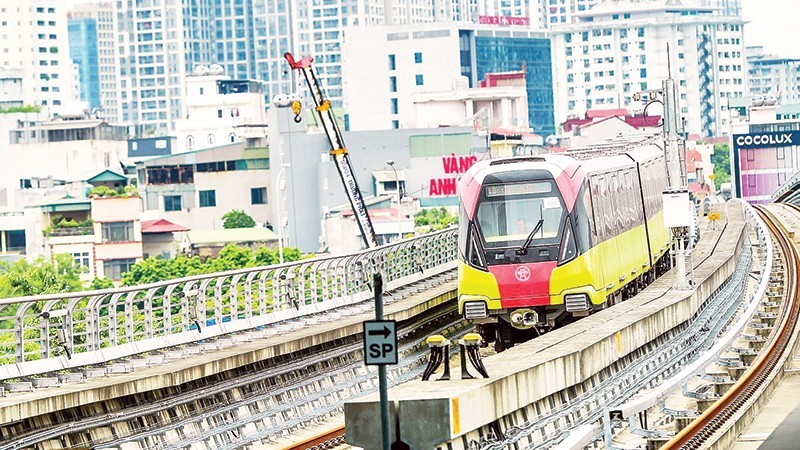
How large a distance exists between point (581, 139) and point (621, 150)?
103250mm

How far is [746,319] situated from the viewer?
25.8 m

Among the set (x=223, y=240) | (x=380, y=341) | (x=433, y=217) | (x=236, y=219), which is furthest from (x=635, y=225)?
(x=236, y=219)

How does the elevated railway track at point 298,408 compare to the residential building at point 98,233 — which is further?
the residential building at point 98,233

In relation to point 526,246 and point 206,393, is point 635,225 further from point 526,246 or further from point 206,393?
point 206,393

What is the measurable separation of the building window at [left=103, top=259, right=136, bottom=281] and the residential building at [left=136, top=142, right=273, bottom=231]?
7.43 m

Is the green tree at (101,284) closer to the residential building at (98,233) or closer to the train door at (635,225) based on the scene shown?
the residential building at (98,233)

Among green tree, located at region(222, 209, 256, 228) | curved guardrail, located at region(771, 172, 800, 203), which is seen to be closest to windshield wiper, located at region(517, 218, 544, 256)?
curved guardrail, located at region(771, 172, 800, 203)

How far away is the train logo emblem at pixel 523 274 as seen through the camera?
2817cm

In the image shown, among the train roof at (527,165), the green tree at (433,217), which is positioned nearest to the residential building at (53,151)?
the green tree at (433,217)

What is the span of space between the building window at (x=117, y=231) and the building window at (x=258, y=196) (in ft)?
49.9


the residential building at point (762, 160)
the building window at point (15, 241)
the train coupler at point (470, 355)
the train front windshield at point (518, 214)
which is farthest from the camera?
the residential building at point (762, 160)

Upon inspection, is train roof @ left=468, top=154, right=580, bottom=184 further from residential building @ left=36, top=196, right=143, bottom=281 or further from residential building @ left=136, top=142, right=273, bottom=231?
residential building @ left=136, top=142, right=273, bottom=231

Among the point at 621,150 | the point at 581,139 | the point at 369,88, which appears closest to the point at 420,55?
the point at 369,88

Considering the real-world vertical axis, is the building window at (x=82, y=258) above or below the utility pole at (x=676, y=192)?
below
